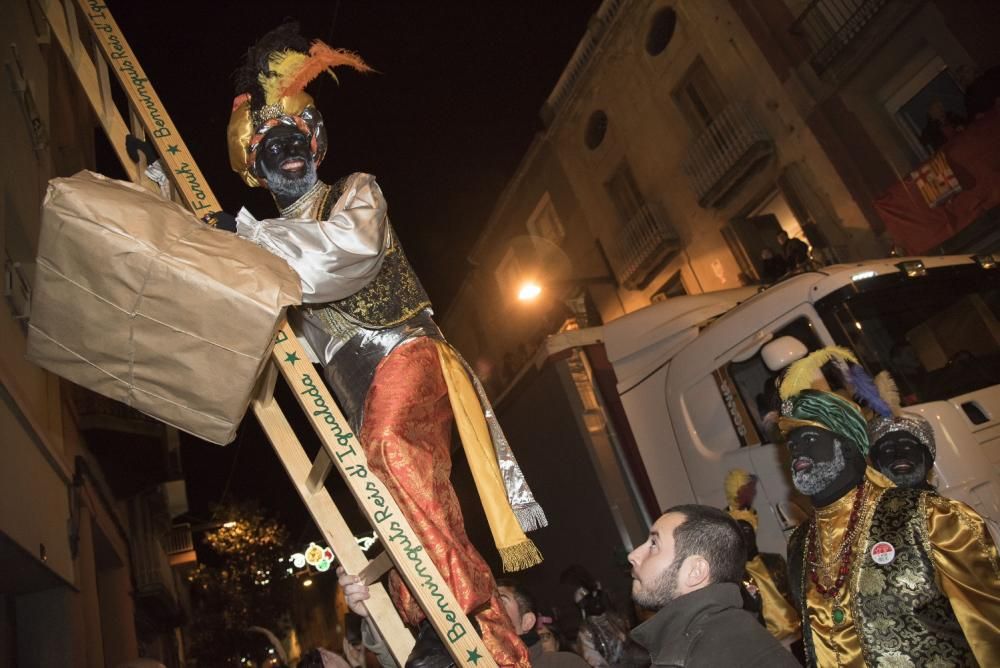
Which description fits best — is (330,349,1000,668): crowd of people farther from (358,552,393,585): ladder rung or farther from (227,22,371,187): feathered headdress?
(227,22,371,187): feathered headdress

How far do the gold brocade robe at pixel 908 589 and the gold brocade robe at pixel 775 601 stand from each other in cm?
182

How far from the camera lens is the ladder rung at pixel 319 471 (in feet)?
7.52

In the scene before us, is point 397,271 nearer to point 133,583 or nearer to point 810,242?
point 810,242

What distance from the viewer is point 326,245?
2389 mm

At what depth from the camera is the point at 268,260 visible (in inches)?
82.2

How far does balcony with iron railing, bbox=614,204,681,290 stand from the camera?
14.2 m

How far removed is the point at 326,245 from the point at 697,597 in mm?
1742

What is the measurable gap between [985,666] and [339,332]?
2.60 meters

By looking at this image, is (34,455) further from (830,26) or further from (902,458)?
(830,26)

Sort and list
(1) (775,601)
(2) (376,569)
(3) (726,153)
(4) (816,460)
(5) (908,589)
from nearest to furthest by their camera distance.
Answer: (2) (376,569) → (5) (908,589) → (4) (816,460) → (1) (775,601) → (3) (726,153)

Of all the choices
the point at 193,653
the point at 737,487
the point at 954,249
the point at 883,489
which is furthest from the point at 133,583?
the point at 954,249

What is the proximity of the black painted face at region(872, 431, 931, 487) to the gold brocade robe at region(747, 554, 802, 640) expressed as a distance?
1.01m

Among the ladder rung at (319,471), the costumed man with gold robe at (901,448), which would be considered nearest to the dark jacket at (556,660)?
the ladder rung at (319,471)

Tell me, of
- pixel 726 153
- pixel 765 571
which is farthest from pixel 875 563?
pixel 726 153
